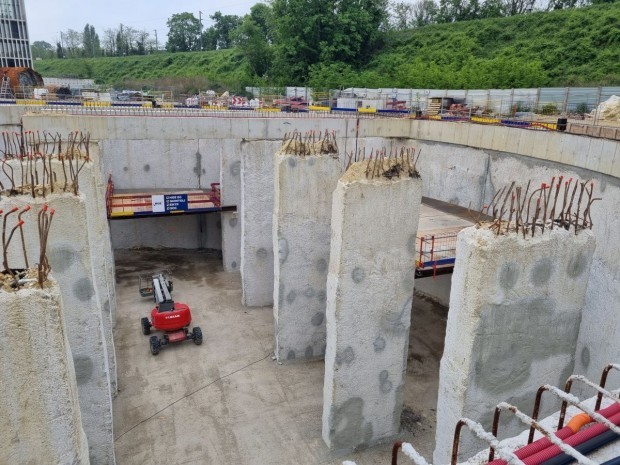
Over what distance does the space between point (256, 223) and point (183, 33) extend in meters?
95.0

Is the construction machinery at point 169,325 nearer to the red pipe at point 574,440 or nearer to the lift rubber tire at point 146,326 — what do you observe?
the lift rubber tire at point 146,326

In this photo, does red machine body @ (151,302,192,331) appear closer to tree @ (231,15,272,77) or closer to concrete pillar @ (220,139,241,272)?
concrete pillar @ (220,139,241,272)

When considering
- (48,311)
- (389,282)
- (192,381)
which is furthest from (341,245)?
(192,381)

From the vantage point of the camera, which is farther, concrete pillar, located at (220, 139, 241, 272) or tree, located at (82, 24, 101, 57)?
tree, located at (82, 24, 101, 57)

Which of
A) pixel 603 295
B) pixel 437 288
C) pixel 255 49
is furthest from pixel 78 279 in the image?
pixel 255 49

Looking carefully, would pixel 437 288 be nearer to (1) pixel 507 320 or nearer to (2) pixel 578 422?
(1) pixel 507 320

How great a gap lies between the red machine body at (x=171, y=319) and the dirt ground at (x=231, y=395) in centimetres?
64

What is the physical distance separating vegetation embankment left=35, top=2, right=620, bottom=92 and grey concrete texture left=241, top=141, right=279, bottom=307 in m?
24.0

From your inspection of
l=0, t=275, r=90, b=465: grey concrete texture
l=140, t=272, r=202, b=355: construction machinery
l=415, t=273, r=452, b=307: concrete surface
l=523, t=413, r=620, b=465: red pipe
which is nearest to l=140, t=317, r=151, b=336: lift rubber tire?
l=140, t=272, r=202, b=355: construction machinery

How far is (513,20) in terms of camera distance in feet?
148

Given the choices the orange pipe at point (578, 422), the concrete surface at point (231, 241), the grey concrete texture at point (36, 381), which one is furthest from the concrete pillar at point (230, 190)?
the orange pipe at point (578, 422)

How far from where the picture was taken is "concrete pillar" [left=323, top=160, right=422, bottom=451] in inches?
339

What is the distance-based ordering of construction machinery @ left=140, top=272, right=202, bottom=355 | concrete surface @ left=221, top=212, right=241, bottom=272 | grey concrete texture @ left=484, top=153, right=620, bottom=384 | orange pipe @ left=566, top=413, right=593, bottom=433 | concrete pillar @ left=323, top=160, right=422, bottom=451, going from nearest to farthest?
orange pipe @ left=566, top=413, right=593, bottom=433 → concrete pillar @ left=323, top=160, right=422, bottom=451 → grey concrete texture @ left=484, top=153, right=620, bottom=384 → construction machinery @ left=140, top=272, right=202, bottom=355 → concrete surface @ left=221, top=212, right=241, bottom=272

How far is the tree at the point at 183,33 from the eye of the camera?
97.8 metres
